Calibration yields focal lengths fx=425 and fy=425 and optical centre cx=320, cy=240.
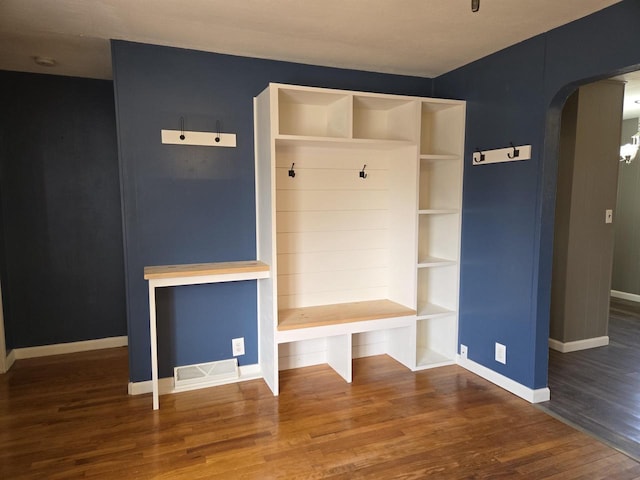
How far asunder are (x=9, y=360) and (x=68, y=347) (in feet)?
1.44

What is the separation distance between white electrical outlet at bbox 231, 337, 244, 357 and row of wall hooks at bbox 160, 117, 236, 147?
1.47 meters

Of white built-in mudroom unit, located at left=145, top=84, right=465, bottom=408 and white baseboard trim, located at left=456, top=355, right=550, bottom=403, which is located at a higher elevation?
white built-in mudroom unit, located at left=145, top=84, right=465, bottom=408

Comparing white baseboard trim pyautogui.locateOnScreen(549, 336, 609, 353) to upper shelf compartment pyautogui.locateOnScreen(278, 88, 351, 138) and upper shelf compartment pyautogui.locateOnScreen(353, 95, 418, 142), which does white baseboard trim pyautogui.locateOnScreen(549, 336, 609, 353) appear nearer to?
upper shelf compartment pyautogui.locateOnScreen(353, 95, 418, 142)

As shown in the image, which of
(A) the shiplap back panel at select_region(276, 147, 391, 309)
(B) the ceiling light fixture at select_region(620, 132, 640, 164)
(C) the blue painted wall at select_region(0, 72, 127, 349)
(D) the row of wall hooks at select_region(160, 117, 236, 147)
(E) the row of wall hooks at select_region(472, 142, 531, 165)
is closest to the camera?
(E) the row of wall hooks at select_region(472, 142, 531, 165)

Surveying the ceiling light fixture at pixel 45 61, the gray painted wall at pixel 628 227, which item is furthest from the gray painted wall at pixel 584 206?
the ceiling light fixture at pixel 45 61

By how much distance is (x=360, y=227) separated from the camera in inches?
140

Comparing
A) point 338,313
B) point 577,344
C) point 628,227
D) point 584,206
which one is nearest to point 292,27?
point 338,313

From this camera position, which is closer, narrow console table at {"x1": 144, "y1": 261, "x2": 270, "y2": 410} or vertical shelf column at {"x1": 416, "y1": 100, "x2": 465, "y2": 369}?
narrow console table at {"x1": 144, "y1": 261, "x2": 270, "y2": 410}

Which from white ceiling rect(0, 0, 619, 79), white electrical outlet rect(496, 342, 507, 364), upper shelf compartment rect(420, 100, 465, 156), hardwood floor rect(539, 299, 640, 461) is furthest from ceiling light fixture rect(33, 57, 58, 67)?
hardwood floor rect(539, 299, 640, 461)

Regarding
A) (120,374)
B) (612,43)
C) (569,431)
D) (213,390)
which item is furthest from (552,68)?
(120,374)

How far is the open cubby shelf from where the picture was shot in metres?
3.11

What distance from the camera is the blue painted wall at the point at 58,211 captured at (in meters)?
3.55

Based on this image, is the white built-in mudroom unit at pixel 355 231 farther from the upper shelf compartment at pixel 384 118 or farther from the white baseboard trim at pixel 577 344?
the white baseboard trim at pixel 577 344

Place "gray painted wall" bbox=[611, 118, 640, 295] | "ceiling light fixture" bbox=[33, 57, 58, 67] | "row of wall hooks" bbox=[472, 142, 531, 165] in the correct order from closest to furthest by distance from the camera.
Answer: "row of wall hooks" bbox=[472, 142, 531, 165] → "ceiling light fixture" bbox=[33, 57, 58, 67] → "gray painted wall" bbox=[611, 118, 640, 295]
